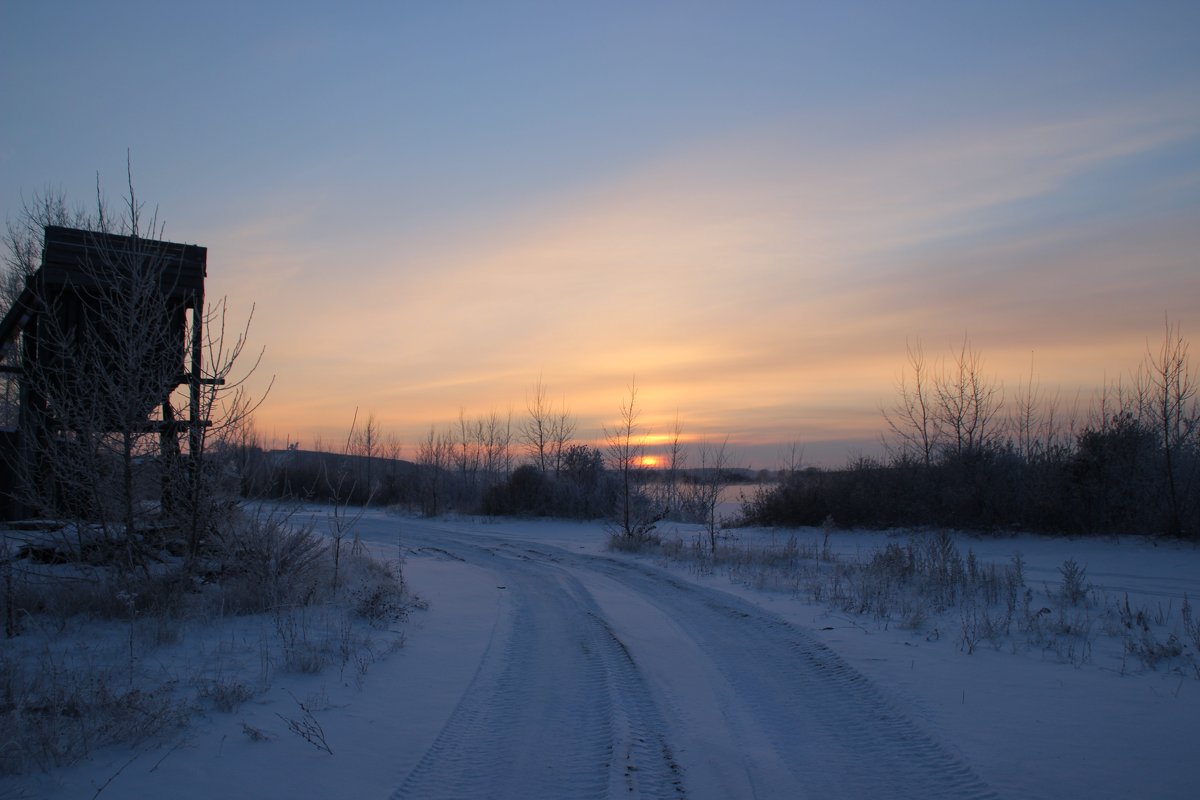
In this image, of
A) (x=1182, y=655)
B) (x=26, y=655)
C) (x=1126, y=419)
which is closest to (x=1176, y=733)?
(x=1182, y=655)

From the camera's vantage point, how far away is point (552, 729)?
5.38 metres

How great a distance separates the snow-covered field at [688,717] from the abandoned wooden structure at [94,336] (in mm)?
3192

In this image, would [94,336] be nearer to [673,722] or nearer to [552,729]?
[552,729]

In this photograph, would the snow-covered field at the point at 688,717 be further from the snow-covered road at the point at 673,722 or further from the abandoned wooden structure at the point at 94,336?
the abandoned wooden structure at the point at 94,336

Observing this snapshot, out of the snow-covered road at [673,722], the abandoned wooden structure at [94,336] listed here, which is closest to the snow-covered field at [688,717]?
the snow-covered road at [673,722]

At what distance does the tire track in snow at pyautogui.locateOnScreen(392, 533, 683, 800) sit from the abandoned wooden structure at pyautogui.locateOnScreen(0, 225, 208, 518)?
5.35m

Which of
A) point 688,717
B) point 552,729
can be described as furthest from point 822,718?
point 552,729

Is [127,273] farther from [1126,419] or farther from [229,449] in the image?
[1126,419]

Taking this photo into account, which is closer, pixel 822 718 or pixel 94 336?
pixel 822 718

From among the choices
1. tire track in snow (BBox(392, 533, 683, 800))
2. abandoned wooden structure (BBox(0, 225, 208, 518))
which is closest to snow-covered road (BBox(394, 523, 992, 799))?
tire track in snow (BBox(392, 533, 683, 800))

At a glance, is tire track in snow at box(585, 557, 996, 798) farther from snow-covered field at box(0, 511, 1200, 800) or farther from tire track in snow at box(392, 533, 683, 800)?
tire track in snow at box(392, 533, 683, 800)

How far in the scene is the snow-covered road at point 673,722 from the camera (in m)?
4.46

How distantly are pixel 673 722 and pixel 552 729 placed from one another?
952 millimetres

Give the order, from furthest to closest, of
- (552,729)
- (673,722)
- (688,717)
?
(688,717)
(673,722)
(552,729)
